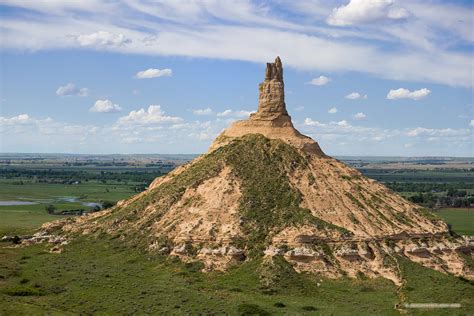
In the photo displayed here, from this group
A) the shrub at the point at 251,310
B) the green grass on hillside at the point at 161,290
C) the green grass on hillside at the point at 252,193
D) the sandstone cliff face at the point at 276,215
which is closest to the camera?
the shrub at the point at 251,310

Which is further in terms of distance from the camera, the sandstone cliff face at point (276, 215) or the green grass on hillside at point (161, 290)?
the sandstone cliff face at point (276, 215)

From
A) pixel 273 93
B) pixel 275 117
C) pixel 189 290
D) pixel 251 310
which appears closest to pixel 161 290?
pixel 189 290

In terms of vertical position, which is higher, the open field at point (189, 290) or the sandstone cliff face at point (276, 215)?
→ the sandstone cliff face at point (276, 215)

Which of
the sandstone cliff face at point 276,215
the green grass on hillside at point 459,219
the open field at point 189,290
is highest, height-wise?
the sandstone cliff face at point 276,215

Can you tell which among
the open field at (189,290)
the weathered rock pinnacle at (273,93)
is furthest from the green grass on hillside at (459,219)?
the open field at (189,290)

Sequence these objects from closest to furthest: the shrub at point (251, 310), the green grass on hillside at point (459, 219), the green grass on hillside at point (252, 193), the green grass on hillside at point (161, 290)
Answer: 1. the shrub at point (251, 310)
2. the green grass on hillside at point (161, 290)
3. the green grass on hillside at point (252, 193)
4. the green grass on hillside at point (459, 219)

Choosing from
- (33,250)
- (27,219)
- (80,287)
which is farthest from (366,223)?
(27,219)

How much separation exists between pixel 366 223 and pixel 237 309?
1032 inches

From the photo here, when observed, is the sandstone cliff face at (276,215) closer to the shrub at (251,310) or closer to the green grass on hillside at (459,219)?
the shrub at (251,310)

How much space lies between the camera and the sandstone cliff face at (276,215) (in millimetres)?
76000

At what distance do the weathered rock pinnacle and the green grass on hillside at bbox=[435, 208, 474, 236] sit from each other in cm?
5744

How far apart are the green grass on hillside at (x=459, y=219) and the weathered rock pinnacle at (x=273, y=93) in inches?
2261

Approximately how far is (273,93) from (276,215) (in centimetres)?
2285

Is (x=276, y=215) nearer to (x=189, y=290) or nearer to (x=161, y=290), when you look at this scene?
(x=189, y=290)
